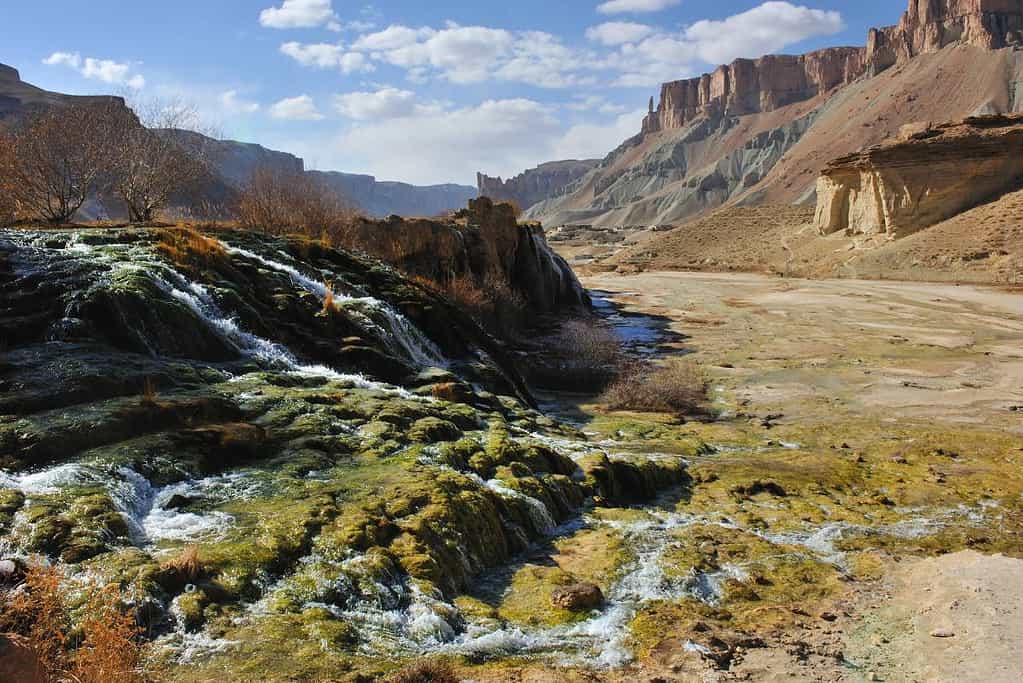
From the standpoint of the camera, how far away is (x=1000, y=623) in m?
5.64

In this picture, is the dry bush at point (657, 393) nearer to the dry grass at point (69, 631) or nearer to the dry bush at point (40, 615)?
the dry grass at point (69, 631)

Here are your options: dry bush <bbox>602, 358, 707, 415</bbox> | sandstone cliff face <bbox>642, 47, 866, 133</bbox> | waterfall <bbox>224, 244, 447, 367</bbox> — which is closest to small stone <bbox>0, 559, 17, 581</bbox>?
waterfall <bbox>224, 244, 447, 367</bbox>

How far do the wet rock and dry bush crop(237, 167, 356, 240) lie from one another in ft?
56.8

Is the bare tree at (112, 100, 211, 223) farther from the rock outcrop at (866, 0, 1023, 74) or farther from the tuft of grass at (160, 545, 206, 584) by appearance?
the rock outcrop at (866, 0, 1023, 74)

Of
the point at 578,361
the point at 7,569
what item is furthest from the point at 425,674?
the point at 578,361

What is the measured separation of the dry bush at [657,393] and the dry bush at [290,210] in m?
10.5

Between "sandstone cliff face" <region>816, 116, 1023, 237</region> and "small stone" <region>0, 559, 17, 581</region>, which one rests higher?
"sandstone cliff face" <region>816, 116, 1023, 237</region>

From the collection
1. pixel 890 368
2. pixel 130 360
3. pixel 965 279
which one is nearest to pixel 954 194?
pixel 965 279

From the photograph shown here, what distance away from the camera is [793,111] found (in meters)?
149

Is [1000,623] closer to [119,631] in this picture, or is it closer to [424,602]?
[424,602]

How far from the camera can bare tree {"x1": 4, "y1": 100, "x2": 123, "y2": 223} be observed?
1888cm

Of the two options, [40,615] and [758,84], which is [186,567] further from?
[758,84]

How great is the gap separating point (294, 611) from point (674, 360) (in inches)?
669

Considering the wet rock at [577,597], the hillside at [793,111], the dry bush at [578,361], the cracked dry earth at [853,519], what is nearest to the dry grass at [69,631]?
the cracked dry earth at [853,519]
